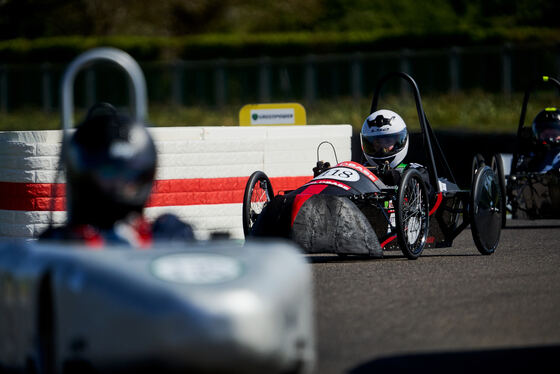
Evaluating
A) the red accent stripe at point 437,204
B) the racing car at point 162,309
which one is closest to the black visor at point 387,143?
the red accent stripe at point 437,204

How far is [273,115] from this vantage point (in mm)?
13867

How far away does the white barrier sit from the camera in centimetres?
1069

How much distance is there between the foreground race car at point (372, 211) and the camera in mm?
9281

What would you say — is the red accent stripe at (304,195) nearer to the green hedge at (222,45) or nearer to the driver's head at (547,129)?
the driver's head at (547,129)

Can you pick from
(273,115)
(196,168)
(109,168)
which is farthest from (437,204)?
(109,168)

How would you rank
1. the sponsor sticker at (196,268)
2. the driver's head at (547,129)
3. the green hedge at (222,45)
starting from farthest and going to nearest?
the green hedge at (222,45)
the driver's head at (547,129)
the sponsor sticker at (196,268)

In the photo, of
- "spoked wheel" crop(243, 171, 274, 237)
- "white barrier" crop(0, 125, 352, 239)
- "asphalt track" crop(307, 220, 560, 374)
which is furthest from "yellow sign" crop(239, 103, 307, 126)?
"asphalt track" crop(307, 220, 560, 374)

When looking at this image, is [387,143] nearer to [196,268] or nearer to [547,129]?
[547,129]

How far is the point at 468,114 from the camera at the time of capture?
2961 cm

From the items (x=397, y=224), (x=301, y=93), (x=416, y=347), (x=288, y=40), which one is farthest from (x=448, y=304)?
(x=288, y=40)

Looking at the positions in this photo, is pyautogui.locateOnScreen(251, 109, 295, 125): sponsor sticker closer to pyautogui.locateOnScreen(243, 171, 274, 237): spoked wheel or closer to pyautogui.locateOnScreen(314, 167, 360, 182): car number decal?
pyautogui.locateOnScreen(243, 171, 274, 237): spoked wheel

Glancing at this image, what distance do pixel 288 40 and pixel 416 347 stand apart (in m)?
35.1

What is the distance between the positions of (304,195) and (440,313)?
2.72 m

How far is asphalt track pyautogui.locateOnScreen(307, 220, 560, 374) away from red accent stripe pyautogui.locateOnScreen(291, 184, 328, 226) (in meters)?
0.52
